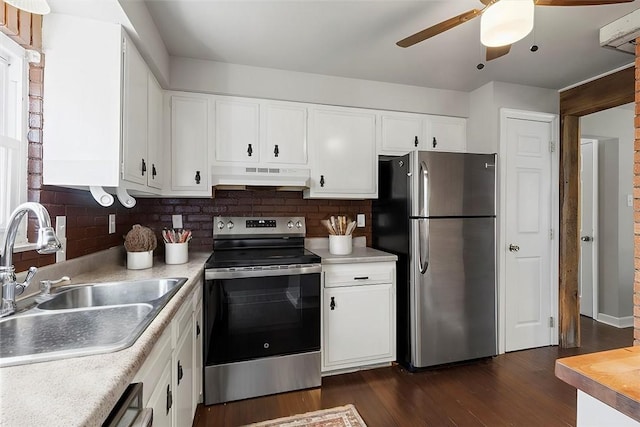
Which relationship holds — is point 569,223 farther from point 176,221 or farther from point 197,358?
point 176,221

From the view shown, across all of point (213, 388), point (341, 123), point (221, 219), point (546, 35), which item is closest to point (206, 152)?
point (221, 219)

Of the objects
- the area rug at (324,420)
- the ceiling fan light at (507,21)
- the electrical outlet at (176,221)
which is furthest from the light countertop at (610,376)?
the electrical outlet at (176,221)

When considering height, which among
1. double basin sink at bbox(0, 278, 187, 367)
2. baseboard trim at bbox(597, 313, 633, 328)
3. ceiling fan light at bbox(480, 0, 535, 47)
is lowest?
baseboard trim at bbox(597, 313, 633, 328)

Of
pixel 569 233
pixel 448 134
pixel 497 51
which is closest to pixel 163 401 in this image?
pixel 497 51

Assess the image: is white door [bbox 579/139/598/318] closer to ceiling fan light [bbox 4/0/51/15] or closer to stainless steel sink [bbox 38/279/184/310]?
stainless steel sink [bbox 38/279/184/310]

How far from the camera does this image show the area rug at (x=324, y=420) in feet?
5.85

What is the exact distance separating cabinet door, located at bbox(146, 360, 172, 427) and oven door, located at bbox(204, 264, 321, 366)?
2.32 feet

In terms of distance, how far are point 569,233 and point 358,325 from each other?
2.16 metres

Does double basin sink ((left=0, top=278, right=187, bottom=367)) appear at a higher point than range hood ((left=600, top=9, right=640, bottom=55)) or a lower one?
lower

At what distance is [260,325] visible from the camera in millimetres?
2066

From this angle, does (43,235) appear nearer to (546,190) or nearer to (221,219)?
(221,219)

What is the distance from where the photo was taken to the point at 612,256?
3402 millimetres

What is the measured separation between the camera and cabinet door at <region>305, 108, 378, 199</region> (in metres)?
2.58

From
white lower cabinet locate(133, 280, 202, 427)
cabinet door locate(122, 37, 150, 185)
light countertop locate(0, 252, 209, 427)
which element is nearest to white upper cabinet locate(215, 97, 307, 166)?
cabinet door locate(122, 37, 150, 185)
